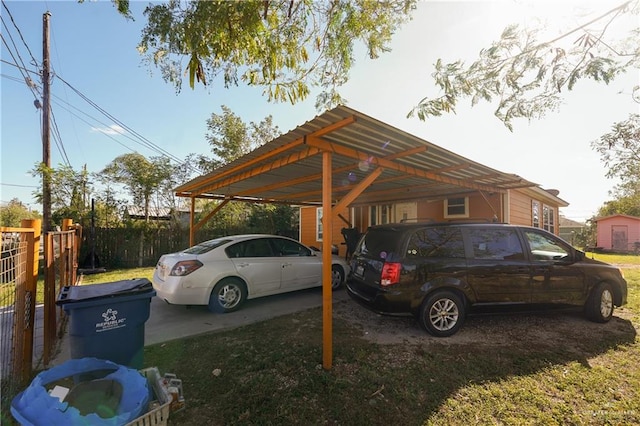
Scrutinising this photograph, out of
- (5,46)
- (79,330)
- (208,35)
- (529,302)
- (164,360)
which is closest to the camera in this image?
(79,330)

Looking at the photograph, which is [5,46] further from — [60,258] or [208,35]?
[208,35]

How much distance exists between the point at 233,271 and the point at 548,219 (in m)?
13.2

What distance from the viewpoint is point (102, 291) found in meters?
2.87

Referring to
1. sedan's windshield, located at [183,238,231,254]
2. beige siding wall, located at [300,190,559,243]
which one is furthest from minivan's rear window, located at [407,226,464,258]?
sedan's windshield, located at [183,238,231,254]


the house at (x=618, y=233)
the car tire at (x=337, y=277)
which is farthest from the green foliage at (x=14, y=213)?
the house at (x=618, y=233)

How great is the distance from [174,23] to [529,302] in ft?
21.1

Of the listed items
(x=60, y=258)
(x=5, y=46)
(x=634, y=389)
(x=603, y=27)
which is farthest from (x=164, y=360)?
(x=5, y=46)

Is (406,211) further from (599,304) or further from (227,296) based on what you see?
(227,296)

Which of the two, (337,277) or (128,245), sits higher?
(128,245)

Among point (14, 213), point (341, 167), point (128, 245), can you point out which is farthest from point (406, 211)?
point (14, 213)

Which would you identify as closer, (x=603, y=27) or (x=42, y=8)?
(x=603, y=27)

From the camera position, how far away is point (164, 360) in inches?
135

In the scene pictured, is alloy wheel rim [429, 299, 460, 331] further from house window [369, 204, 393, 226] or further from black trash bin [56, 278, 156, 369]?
house window [369, 204, 393, 226]

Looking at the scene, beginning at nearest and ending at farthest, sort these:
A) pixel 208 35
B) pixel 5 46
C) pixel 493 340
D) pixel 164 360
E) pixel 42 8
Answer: pixel 164 360 < pixel 208 35 < pixel 493 340 < pixel 5 46 < pixel 42 8
